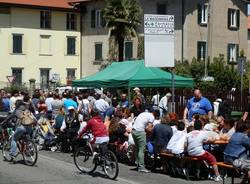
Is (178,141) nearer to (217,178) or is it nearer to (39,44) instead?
(217,178)

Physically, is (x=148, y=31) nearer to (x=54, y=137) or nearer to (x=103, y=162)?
(x=103, y=162)

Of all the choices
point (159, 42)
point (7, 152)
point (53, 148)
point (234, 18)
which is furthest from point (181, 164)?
point (234, 18)

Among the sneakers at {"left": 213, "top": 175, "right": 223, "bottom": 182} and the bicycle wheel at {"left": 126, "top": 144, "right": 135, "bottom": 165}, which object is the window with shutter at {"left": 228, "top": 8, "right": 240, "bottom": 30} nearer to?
the bicycle wheel at {"left": 126, "top": 144, "right": 135, "bottom": 165}

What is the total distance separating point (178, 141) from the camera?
1449cm

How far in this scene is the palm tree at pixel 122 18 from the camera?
47.2m

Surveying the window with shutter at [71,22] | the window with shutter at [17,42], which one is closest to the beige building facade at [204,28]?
the window with shutter at [71,22]

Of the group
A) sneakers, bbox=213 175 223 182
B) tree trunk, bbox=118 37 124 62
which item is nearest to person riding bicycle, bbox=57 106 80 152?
sneakers, bbox=213 175 223 182

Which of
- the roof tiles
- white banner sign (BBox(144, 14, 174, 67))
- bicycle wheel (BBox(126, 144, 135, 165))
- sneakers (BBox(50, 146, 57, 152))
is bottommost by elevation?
sneakers (BBox(50, 146, 57, 152))

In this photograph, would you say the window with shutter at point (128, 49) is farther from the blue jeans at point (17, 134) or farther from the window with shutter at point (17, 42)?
the blue jeans at point (17, 134)

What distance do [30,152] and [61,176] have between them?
2.12 meters

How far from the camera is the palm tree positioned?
47.2 metres

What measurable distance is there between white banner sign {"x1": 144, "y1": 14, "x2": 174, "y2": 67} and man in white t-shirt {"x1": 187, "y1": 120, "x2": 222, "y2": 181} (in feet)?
10.6

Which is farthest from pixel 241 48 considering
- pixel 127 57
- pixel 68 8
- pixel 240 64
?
pixel 240 64

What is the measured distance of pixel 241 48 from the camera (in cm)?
5119
